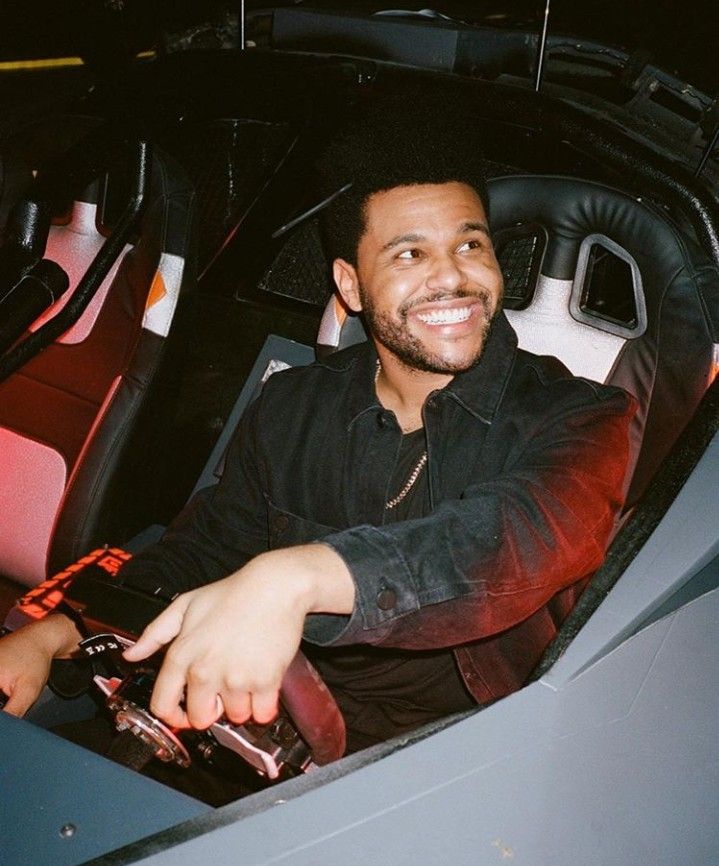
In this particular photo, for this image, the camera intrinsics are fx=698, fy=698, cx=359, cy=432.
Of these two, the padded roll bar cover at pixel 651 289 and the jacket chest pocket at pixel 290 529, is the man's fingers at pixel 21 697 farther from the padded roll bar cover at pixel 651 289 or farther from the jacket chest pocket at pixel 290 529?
the padded roll bar cover at pixel 651 289

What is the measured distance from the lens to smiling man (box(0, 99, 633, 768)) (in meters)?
0.74

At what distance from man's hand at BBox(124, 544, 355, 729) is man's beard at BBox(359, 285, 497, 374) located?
66cm

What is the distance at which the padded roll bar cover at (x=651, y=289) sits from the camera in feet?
4.07

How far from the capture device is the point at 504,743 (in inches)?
26.4

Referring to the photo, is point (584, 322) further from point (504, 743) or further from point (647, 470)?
point (504, 743)

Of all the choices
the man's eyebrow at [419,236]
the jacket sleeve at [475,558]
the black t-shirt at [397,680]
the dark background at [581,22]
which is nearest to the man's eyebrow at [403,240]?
the man's eyebrow at [419,236]

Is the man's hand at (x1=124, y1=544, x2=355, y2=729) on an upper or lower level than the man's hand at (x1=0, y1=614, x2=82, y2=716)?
upper

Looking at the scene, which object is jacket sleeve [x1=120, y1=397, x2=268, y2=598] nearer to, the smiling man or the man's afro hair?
the smiling man

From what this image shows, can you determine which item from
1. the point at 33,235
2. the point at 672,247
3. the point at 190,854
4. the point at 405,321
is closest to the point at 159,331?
the point at 33,235

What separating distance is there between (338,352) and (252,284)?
72cm

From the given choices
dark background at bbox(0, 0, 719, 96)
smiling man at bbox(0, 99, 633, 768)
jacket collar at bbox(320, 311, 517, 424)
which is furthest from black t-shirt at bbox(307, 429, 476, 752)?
dark background at bbox(0, 0, 719, 96)

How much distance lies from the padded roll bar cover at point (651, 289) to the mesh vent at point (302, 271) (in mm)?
817

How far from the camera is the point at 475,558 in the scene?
83 cm

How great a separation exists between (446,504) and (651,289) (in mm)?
716
